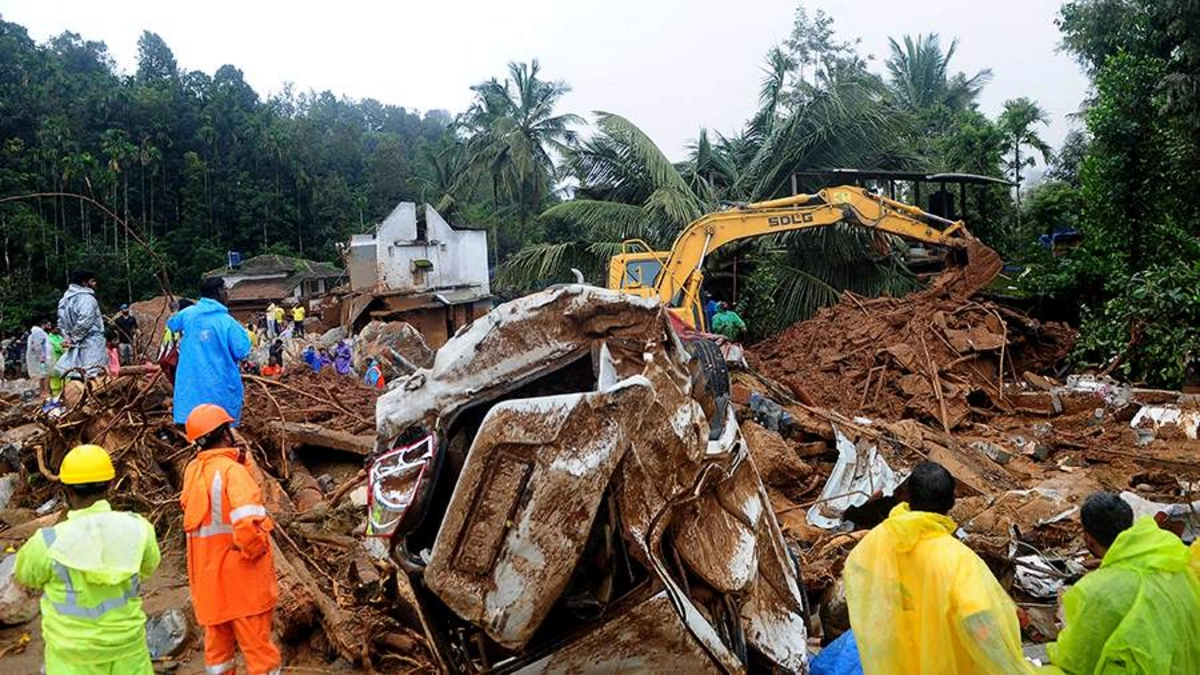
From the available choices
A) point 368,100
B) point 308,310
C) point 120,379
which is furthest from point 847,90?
point 368,100

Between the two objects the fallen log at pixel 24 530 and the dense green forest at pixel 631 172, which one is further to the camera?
the dense green forest at pixel 631 172

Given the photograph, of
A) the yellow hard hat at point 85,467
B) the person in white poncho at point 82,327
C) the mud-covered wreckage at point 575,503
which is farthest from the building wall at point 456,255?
the mud-covered wreckage at point 575,503

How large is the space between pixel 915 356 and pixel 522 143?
26894 mm

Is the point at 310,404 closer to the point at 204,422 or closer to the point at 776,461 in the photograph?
the point at 776,461

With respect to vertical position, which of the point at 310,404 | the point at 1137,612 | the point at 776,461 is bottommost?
the point at 776,461

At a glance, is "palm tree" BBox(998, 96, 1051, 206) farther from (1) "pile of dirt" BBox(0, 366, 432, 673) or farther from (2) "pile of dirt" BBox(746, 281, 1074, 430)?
(1) "pile of dirt" BBox(0, 366, 432, 673)

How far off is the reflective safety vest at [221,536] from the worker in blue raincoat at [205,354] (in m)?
1.89

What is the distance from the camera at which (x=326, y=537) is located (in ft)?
17.7

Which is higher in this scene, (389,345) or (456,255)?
(456,255)

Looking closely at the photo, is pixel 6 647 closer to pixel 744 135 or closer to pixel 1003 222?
pixel 744 135

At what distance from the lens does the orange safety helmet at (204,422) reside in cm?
347

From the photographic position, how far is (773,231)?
12578 millimetres

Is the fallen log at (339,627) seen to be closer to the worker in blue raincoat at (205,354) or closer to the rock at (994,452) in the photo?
the worker in blue raincoat at (205,354)

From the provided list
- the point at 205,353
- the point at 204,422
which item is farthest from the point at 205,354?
the point at 204,422
